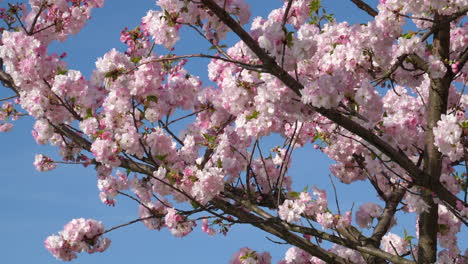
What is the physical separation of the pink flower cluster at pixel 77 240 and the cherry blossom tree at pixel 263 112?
0.05 feet

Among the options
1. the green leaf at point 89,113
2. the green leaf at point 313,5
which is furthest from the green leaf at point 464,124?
the green leaf at point 89,113

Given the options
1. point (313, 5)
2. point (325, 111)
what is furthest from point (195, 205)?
point (313, 5)

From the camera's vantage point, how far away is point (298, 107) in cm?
489

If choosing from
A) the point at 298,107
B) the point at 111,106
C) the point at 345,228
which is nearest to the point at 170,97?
the point at 111,106

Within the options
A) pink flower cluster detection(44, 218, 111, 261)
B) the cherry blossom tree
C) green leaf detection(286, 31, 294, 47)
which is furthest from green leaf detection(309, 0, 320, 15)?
pink flower cluster detection(44, 218, 111, 261)

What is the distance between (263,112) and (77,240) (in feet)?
10.9

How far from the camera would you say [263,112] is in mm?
4887

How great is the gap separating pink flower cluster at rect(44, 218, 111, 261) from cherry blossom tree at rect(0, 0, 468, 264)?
2 centimetres

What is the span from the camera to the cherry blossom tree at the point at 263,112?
15.9ft

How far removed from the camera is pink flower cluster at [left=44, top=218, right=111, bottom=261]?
682 centimetres

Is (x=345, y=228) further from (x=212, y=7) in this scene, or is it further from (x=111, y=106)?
(x=212, y=7)

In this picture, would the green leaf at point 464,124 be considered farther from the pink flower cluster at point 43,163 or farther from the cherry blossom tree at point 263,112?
the pink flower cluster at point 43,163

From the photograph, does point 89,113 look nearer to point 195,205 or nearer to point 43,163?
point 195,205

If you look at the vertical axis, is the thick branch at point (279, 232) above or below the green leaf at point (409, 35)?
below
